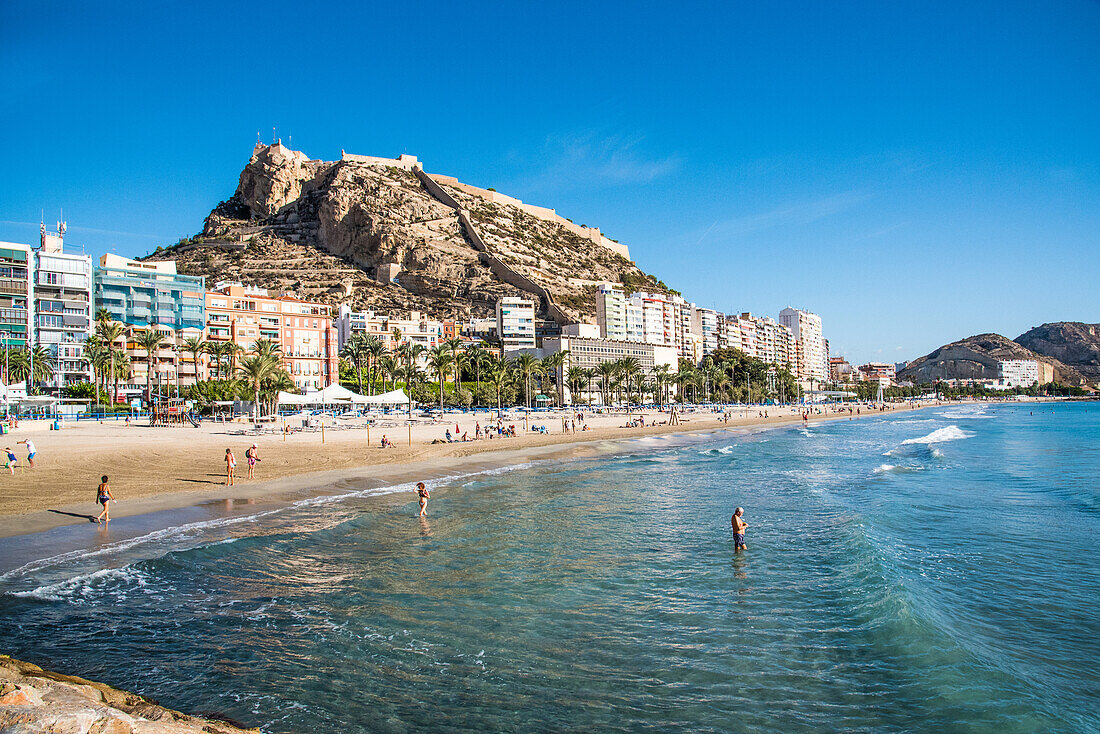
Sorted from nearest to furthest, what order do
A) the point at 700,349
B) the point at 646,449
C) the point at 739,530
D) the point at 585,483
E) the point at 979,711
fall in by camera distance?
the point at 979,711 → the point at 739,530 → the point at 585,483 → the point at 646,449 → the point at 700,349

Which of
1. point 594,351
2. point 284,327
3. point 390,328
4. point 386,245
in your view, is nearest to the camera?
point 284,327

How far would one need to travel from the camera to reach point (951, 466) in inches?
1276

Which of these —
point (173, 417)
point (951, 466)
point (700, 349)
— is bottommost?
point (951, 466)

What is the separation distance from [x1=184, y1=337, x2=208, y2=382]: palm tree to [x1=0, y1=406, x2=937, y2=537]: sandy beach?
21015 millimetres

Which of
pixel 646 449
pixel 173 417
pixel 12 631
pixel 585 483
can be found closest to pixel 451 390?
pixel 173 417

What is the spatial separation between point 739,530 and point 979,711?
7.09m

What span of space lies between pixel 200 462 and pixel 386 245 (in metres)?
110

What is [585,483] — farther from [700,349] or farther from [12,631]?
[700,349]

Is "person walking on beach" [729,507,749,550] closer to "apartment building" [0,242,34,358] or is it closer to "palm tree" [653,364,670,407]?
"apartment building" [0,242,34,358]

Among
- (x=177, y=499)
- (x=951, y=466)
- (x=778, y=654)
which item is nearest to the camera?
(x=778, y=654)

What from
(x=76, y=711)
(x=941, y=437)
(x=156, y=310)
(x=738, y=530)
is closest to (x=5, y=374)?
(x=156, y=310)

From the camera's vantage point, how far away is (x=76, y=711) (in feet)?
17.8

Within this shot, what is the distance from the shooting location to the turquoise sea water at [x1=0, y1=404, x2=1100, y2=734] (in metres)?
7.61

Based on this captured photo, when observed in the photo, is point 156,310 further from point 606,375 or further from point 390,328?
point 606,375
